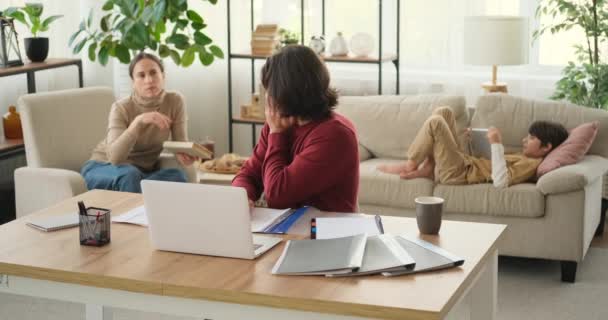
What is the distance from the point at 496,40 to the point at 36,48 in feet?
8.71

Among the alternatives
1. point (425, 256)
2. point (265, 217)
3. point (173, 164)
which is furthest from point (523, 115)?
point (425, 256)

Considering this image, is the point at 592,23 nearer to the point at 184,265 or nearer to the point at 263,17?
the point at 263,17

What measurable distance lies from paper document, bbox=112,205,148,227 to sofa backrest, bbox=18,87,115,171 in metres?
1.88

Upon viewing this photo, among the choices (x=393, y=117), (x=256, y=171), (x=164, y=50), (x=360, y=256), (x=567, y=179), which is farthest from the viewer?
(x=164, y=50)

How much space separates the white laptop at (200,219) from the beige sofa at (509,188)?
7.24 ft

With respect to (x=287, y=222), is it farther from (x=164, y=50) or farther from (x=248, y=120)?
(x=248, y=120)

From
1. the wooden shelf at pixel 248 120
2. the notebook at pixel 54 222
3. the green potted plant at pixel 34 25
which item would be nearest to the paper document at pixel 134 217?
the notebook at pixel 54 222

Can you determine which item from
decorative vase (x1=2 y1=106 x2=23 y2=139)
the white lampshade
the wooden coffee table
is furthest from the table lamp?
the wooden coffee table

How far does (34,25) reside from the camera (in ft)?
16.6

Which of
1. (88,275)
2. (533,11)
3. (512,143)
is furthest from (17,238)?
(533,11)

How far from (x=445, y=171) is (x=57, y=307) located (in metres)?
1.95

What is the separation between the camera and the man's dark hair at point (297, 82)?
274 centimetres

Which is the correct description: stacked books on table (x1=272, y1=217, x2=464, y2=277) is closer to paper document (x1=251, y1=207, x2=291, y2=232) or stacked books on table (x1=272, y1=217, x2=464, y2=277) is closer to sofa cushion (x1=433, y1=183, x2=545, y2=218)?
paper document (x1=251, y1=207, x2=291, y2=232)

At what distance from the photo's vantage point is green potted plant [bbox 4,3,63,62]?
4953mm
